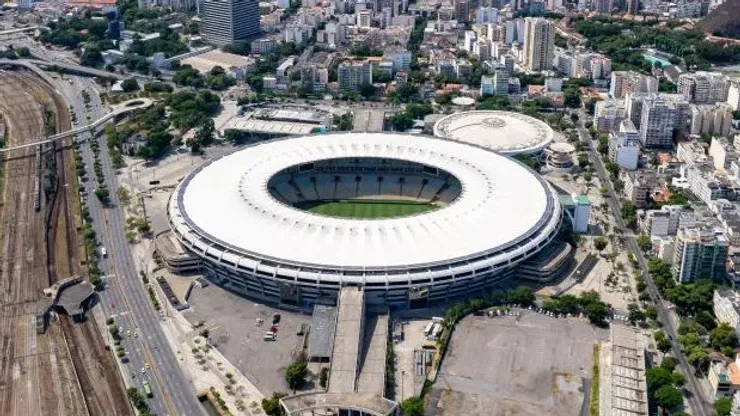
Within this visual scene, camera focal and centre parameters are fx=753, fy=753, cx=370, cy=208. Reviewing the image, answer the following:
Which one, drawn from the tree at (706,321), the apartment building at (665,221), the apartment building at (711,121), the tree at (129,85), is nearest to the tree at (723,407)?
the tree at (706,321)

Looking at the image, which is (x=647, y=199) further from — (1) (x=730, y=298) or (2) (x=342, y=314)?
(2) (x=342, y=314)

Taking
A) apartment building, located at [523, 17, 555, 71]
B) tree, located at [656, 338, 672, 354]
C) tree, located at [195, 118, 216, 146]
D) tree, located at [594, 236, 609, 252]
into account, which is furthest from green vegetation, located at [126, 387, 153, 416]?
apartment building, located at [523, 17, 555, 71]

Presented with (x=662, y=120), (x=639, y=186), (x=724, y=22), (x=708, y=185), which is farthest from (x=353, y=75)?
(x=724, y=22)

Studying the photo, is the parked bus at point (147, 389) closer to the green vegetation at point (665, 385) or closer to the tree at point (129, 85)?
the green vegetation at point (665, 385)

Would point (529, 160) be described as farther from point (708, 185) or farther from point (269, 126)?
point (269, 126)

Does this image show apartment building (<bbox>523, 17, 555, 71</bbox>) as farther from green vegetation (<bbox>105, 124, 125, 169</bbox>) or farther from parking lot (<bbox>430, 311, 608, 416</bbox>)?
parking lot (<bbox>430, 311, 608, 416</bbox>)

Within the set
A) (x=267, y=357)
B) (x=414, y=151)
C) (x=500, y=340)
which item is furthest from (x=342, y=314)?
(x=414, y=151)
